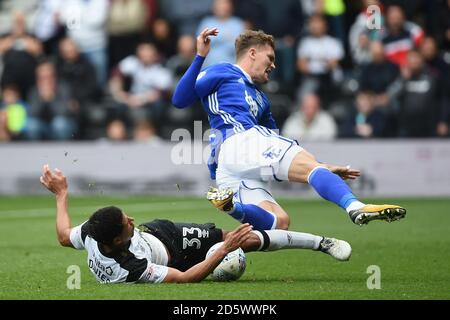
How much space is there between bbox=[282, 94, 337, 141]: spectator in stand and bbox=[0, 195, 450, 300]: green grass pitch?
1.49 meters

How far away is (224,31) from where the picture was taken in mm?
18859

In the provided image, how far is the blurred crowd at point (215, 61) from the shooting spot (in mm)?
18516

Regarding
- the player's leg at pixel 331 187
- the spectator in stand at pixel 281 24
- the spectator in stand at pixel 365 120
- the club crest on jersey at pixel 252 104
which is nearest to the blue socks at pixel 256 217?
the player's leg at pixel 331 187

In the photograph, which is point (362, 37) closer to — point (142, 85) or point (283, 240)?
point (142, 85)

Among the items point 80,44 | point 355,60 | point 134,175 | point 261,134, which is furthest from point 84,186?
point 261,134

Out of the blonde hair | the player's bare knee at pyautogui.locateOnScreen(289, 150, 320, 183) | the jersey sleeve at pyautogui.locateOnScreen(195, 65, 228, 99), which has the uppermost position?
the blonde hair

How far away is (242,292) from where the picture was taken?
297 inches

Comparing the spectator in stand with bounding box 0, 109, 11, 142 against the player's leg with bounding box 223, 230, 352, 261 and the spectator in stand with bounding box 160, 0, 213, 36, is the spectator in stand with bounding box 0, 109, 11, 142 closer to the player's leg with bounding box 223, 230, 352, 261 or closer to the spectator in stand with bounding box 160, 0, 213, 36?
the spectator in stand with bounding box 160, 0, 213, 36

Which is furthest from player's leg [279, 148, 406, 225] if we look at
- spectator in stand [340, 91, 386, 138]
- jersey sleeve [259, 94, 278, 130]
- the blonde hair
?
spectator in stand [340, 91, 386, 138]

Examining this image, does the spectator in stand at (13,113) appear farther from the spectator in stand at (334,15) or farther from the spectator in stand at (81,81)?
the spectator in stand at (334,15)

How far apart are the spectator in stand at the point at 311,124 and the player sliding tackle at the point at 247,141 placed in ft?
29.1

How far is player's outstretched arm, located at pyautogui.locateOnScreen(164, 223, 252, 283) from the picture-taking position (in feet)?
25.3

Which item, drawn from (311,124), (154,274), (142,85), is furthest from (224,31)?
(154,274)
